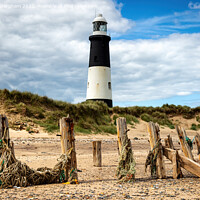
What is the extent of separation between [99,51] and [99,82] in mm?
3863

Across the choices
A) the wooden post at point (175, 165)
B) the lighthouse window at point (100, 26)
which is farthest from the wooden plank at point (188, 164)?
the lighthouse window at point (100, 26)

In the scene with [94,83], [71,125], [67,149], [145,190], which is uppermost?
[94,83]

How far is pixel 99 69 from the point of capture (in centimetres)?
3384

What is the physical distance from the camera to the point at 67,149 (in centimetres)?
701

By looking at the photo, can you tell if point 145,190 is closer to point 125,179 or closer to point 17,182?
point 125,179

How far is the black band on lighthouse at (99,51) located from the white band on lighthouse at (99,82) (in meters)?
0.65

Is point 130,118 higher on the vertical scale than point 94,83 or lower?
lower

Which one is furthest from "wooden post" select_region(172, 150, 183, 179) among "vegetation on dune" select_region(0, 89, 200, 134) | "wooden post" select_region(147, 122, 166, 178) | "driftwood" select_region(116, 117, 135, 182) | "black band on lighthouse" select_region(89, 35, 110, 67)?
"black band on lighthouse" select_region(89, 35, 110, 67)

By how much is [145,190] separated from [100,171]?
283 centimetres

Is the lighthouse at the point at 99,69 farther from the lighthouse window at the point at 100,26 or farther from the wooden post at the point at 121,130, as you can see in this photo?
the wooden post at the point at 121,130

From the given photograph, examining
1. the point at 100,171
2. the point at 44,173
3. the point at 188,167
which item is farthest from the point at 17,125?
the point at 188,167

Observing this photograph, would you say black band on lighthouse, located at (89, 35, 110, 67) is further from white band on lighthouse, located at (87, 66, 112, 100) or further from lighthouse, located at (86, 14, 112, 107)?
white band on lighthouse, located at (87, 66, 112, 100)

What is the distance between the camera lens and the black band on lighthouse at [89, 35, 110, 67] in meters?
34.1

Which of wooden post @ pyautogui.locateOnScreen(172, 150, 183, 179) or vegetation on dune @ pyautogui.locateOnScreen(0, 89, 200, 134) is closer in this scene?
wooden post @ pyautogui.locateOnScreen(172, 150, 183, 179)
